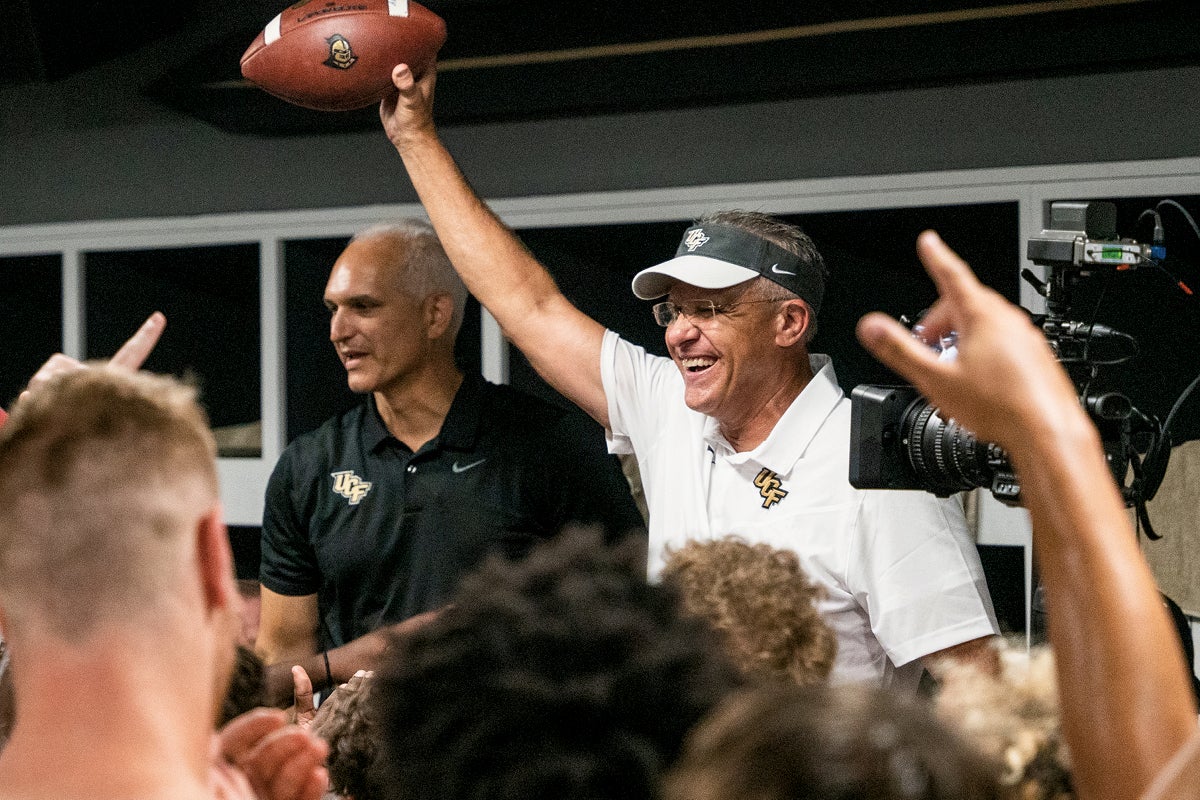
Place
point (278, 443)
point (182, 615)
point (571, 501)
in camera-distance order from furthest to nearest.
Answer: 1. point (278, 443)
2. point (571, 501)
3. point (182, 615)

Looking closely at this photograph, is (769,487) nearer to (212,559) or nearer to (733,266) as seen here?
(733,266)

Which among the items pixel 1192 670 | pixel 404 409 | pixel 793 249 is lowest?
pixel 1192 670

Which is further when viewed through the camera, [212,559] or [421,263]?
[421,263]

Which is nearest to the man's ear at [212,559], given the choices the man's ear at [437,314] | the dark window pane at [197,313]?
the man's ear at [437,314]

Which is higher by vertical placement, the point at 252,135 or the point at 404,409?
the point at 252,135

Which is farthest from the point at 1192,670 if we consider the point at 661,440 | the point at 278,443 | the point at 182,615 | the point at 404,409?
the point at 182,615

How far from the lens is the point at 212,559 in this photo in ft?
2.58

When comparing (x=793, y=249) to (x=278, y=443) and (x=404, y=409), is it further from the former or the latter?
(x=278, y=443)

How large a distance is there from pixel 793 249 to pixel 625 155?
1.19 meters

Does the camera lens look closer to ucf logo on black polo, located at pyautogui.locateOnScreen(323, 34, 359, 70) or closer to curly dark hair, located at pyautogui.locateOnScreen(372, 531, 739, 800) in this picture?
curly dark hair, located at pyautogui.locateOnScreen(372, 531, 739, 800)

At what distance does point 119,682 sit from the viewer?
28.7 inches

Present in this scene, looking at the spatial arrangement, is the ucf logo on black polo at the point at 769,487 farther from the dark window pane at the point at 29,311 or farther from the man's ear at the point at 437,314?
the dark window pane at the point at 29,311

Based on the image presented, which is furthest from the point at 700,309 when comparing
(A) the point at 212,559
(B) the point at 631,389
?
(A) the point at 212,559

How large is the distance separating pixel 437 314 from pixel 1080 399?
1.31m
